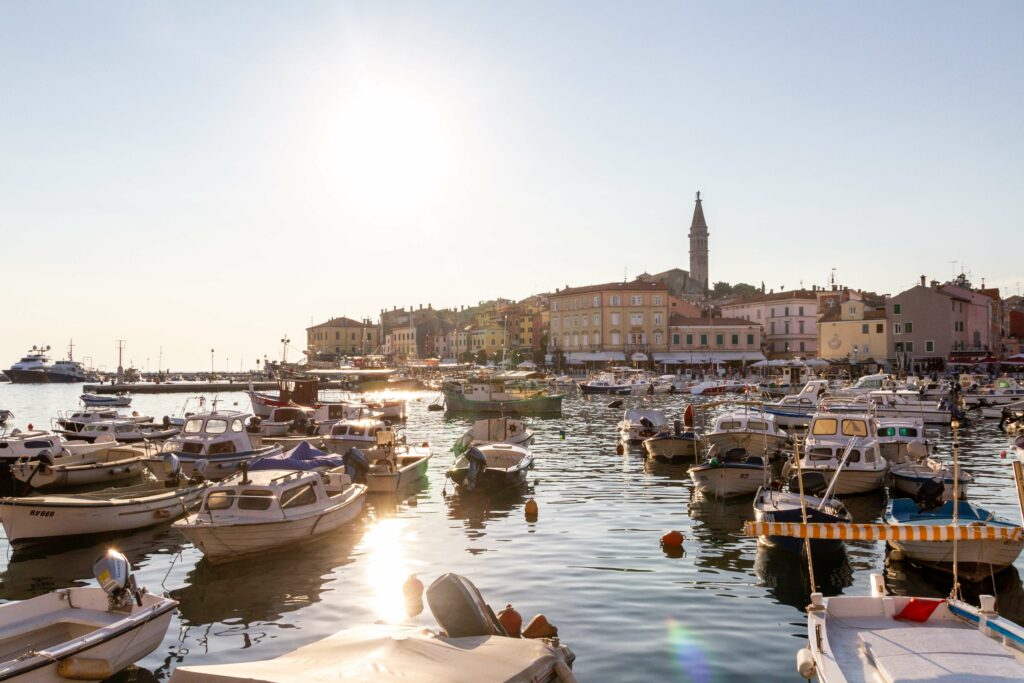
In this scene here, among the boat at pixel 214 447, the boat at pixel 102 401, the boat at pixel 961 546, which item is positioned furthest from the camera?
the boat at pixel 102 401

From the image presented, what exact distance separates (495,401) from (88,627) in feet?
199

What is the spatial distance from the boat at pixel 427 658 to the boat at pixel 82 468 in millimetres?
25415

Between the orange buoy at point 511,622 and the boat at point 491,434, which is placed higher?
the boat at point 491,434

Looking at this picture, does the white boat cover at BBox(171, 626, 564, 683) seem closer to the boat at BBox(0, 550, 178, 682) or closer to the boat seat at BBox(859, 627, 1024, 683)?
the boat at BBox(0, 550, 178, 682)

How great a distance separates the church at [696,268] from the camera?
18975 centimetres

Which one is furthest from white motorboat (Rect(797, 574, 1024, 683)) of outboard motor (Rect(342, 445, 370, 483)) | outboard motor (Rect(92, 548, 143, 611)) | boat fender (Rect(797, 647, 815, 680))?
outboard motor (Rect(342, 445, 370, 483))

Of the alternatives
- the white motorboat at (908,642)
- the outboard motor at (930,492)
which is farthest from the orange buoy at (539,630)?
the outboard motor at (930,492)

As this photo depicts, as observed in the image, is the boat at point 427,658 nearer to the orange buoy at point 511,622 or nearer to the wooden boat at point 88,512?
the orange buoy at point 511,622

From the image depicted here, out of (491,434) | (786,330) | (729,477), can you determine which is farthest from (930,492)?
(786,330)

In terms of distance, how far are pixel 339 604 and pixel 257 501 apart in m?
4.88

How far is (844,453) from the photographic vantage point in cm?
2803

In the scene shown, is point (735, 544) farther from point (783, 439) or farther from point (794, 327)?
point (794, 327)

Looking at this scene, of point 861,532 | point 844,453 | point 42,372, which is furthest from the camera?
point 42,372

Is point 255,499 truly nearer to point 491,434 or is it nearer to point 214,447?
point 214,447
